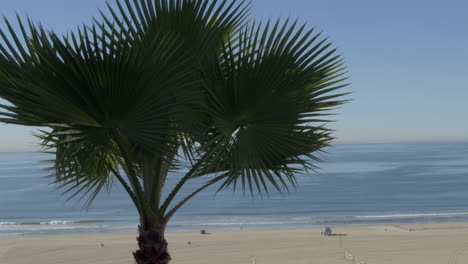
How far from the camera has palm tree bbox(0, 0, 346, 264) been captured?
355cm

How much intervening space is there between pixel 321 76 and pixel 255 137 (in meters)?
0.74

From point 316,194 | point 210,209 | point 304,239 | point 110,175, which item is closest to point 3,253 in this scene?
point 304,239

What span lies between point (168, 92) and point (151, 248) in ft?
4.39

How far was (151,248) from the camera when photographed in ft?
14.2

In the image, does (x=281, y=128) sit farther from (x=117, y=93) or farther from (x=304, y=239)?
(x=304, y=239)

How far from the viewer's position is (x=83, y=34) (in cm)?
366

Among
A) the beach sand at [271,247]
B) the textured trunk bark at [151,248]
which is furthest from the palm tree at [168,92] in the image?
the beach sand at [271,247]

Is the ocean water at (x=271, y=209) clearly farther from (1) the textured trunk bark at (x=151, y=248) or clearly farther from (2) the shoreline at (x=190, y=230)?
(1) the textured trunk bark at (x=151, y=248)

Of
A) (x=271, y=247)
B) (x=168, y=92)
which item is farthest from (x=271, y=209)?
(x=168, y=92)

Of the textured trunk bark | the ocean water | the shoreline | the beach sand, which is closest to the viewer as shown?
the textured trunk bark

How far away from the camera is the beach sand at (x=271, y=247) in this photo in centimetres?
1709

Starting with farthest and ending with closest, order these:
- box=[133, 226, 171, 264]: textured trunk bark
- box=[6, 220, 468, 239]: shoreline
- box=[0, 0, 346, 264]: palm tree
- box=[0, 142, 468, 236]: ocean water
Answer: box=[0, 142, 468, 236]: ocean water
box=[6, 220, 468, 239]: shoreline
box=[133, 226, 171, 264]: textured trunk bark
box=[0, 0, 346, 264]: palm tree

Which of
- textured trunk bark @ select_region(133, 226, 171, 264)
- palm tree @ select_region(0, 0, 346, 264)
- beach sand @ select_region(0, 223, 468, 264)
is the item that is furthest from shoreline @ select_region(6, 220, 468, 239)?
palm tree @ select_region(0, 0, 346, 264)

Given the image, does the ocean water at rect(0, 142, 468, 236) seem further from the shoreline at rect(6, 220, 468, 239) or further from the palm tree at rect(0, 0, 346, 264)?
the palm tree at rect(0, 0, 346, 264)
